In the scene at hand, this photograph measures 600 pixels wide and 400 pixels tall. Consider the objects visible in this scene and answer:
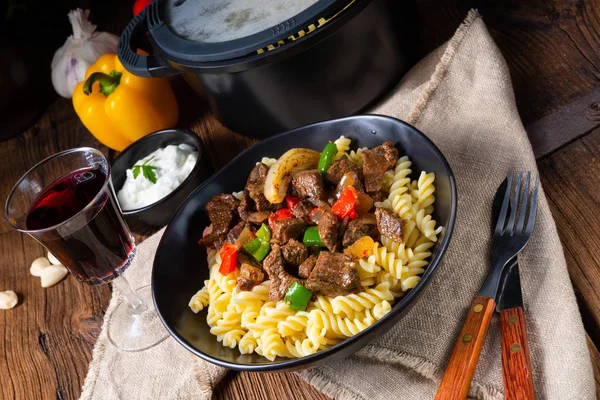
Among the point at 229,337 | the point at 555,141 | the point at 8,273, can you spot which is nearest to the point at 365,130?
the point at 555,141

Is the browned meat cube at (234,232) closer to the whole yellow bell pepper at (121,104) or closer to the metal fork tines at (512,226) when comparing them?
the metal fork tines at (512,226)

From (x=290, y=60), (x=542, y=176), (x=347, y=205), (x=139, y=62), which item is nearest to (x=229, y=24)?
(x=290, y=60)

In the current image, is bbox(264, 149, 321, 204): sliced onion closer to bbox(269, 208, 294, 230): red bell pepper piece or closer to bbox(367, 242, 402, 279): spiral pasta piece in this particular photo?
bbox(269, 208, 294, 230): red bell pepper piece

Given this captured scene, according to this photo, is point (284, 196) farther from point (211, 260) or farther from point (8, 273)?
point (8, 273)

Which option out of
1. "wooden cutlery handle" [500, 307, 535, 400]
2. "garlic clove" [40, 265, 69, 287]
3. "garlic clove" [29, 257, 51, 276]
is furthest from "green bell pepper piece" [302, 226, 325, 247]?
"garlic clove" [29, 257, 51, 276]

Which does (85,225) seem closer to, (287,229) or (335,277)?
(287,229)

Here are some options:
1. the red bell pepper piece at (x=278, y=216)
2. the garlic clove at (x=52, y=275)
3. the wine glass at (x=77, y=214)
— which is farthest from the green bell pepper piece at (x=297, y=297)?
the garlic clove at (x=52, y=275)
